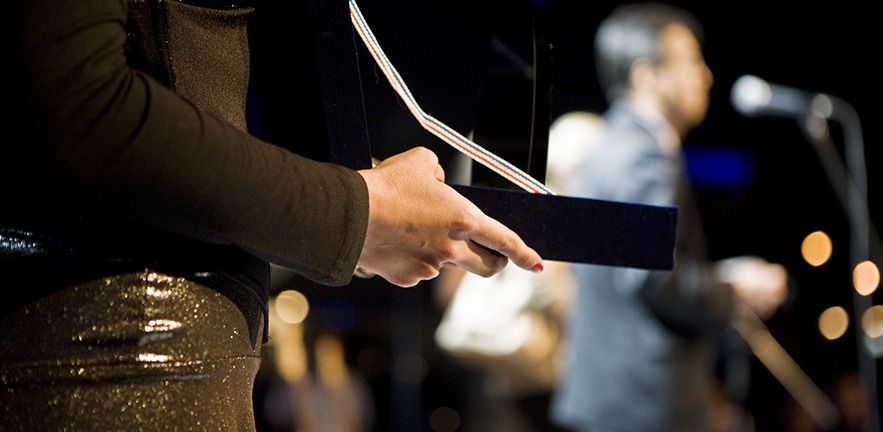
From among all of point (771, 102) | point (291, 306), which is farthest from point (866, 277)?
point (291, 306)

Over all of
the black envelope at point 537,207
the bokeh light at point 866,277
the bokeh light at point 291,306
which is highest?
the black envelope at point 537,207

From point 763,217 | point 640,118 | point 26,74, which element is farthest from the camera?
point 763,217

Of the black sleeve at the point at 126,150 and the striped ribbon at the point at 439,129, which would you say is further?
the striped ribbon at the point at 439,129

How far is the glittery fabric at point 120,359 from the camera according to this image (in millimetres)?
620

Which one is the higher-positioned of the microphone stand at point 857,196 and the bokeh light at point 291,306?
the microphone stand at point 857,196

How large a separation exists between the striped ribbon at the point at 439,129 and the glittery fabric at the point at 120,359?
0.28 meters

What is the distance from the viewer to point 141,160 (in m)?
0.62

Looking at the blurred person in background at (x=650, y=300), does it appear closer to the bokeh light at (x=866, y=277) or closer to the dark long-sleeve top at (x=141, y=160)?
the bokeh light at (x=866, y=277)

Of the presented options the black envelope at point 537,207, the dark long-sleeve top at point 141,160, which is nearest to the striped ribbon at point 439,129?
the black envelope at point 537,207

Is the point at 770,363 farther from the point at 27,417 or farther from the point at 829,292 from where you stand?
the point at 27,417

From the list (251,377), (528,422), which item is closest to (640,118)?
(528,422)

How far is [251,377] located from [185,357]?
9 centimetres

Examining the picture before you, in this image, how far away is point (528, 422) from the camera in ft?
11.4

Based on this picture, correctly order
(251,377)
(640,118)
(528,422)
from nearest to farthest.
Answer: (251,377) → (640,118) → (528,422)
